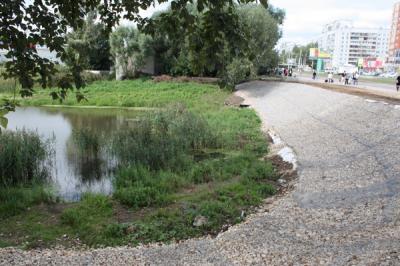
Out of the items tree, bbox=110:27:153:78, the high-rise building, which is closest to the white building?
the high-rise building

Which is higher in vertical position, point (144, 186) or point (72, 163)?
point (144, 186)

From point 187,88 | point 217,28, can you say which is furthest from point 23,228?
point 187,88

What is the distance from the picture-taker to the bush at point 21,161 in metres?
12.3

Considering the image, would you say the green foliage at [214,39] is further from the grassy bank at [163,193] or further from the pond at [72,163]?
the pond at [72,163]

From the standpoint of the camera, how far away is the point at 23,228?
8914 millimetres

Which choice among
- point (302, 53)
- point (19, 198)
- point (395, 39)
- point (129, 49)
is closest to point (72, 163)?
point (19, 198)

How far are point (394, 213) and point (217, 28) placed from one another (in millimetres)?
5638

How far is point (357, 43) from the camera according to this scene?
485ft

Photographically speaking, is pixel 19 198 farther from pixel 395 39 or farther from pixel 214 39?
pixel 395 39

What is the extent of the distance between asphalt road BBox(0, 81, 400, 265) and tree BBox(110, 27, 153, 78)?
34827 mm

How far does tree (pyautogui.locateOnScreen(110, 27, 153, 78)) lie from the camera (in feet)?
156

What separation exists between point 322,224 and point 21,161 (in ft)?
28.0

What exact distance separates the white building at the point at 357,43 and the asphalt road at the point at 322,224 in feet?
454

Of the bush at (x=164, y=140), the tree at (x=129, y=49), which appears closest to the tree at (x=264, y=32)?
the tree at (x=129, y=49)
